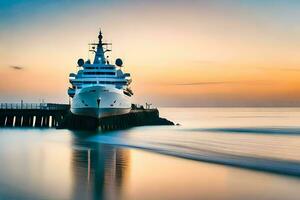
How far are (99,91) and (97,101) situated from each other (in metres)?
1.18

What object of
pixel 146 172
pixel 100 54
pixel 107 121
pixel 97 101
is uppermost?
pixel 100 54

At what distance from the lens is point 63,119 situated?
6081 cm

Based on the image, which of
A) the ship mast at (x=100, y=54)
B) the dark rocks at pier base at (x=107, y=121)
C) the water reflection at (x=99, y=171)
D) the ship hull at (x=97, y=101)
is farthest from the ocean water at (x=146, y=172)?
the ship mast at (x=100, y=54)

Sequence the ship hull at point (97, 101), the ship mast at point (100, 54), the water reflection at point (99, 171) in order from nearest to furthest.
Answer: the water reflection at point (99, 171)
the ship hull at point (97, 101)
the ship mast at point (100, 54)

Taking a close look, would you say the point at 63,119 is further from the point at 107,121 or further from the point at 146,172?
the point at 146,172

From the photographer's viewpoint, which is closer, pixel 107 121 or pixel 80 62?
pixel 107 121

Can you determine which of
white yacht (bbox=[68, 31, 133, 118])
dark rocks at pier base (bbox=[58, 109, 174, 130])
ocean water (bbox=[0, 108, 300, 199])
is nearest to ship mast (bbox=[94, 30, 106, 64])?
white yacht (bbox=[68, 31, 133, 118])

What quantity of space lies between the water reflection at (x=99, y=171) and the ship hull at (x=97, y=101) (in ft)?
49.2

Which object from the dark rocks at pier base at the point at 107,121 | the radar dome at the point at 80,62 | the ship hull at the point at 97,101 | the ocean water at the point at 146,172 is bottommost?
the ocean water at the point at 146,172

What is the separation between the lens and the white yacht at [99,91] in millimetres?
50531

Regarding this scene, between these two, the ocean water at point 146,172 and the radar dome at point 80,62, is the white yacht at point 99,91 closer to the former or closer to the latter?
the radar dome at point 80,62

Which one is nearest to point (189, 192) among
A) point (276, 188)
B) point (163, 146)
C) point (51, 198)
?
point (276, 188)

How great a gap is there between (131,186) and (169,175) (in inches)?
129

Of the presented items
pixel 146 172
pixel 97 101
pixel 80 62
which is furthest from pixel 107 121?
pixel 146 172
